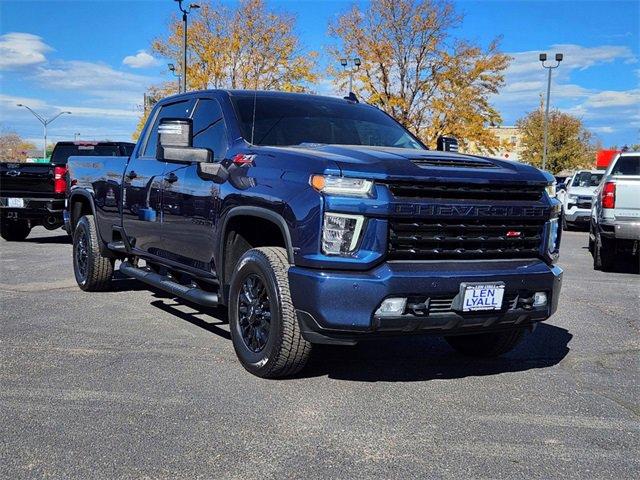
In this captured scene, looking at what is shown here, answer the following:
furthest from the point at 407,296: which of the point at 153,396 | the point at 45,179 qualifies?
the point at 45,179

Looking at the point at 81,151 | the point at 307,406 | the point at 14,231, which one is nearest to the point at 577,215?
the point at 81,151

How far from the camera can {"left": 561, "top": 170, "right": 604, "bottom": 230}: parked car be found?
19.7 metres

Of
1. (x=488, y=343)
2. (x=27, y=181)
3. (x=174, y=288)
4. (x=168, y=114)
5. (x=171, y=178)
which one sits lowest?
(x=488, y=343)

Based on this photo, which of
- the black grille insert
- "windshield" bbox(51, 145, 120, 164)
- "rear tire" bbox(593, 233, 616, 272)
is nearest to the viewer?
the black grille insert

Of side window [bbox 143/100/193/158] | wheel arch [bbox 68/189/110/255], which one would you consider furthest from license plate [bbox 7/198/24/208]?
side window [bbox 143/100/193/158]

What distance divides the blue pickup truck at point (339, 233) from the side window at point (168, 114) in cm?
A: 39

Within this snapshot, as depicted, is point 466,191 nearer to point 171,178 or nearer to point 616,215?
point 171,178

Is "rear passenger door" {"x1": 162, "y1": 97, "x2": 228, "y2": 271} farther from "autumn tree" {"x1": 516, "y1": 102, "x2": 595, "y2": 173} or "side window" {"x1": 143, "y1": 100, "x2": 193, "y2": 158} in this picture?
"autumn tree" {"x1": 516, "y1": 102, "x2": 595, "y2": 173}

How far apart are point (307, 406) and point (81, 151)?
11326 millimetres

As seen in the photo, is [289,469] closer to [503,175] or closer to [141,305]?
[503,175]

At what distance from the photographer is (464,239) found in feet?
14.0

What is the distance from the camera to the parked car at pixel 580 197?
19.7 meters

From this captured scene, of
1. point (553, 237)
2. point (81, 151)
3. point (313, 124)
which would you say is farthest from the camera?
point (81, 151)

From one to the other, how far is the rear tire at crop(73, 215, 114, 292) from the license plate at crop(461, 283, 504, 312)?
15.5ft
